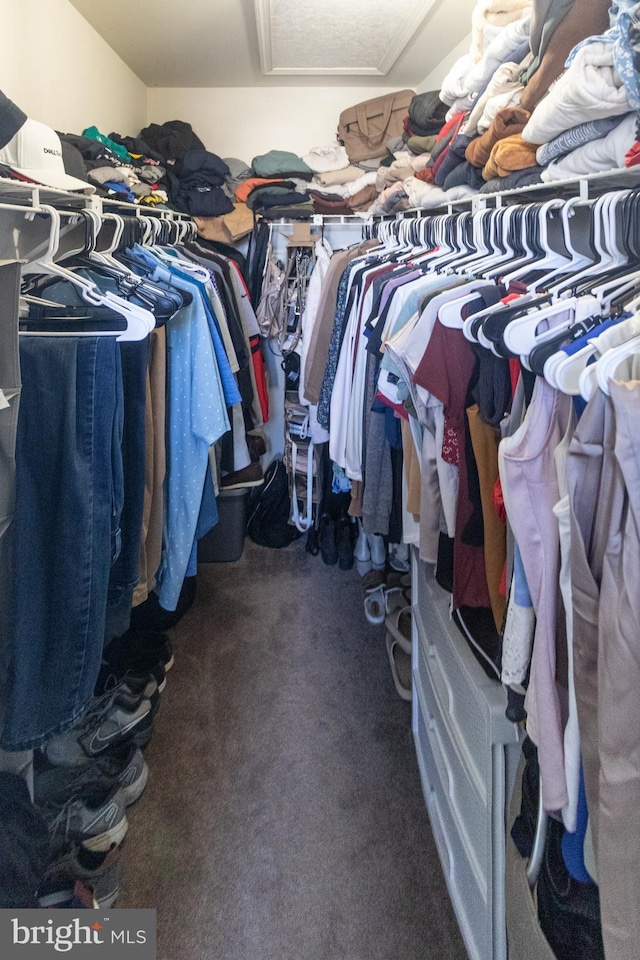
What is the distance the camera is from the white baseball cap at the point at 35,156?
1332mm

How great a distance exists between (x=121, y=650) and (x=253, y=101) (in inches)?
112

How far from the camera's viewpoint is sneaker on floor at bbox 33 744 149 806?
1557 millimetres

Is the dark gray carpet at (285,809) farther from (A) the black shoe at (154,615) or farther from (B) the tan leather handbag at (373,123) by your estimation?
(B) the tan leather handbag at (373,123)

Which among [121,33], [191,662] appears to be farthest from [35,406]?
[121,33]

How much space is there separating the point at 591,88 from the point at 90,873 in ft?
5.96

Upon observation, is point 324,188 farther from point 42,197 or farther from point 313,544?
point 42,197

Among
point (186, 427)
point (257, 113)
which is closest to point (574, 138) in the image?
point (186, 427)

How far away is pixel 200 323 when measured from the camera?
161 centimetres

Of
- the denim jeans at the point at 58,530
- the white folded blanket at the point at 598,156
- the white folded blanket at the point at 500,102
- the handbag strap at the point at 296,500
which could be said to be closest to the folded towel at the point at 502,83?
the white folded blanket at the point at 500,102

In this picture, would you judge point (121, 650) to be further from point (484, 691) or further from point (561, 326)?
point (561, 326)

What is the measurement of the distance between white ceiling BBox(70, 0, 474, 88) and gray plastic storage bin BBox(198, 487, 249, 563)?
186 cm

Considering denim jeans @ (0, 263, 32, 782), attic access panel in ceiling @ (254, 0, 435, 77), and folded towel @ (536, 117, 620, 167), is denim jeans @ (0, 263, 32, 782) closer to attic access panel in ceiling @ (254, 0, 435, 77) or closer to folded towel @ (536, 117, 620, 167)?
folded towel @ (536, 117, 620, 167)

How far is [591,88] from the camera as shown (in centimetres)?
98

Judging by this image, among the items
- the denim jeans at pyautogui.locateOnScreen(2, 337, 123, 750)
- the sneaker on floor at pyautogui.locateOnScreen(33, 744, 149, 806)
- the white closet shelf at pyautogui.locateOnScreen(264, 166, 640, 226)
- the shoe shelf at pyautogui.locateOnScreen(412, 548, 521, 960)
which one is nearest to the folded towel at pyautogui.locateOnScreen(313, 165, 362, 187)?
the white closet shelf at pyautogui.locateOnScreen(264, 166, 640, 226)
